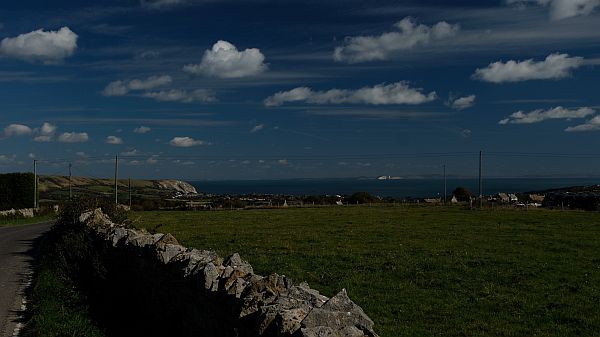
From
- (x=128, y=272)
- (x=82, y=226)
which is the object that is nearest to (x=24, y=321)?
(x=128, y=272)

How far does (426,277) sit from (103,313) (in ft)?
25.9

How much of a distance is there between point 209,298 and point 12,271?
12.1 m

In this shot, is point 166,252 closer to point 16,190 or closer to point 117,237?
point 117,237

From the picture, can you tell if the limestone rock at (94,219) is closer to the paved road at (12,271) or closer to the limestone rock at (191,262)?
the paved road at (12,271)

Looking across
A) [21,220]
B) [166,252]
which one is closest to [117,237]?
[166,252]

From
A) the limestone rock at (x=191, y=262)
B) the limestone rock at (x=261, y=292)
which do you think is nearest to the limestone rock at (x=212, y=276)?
the limestone rock at (x=191, y=262)

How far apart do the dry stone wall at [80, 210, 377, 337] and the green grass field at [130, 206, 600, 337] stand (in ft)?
10.8

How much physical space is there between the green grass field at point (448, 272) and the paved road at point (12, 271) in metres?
5.91

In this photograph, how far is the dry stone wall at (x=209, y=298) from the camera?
584 cm

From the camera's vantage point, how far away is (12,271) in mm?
17500

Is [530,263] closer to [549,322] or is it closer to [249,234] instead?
[549,322]

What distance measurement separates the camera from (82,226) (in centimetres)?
1947

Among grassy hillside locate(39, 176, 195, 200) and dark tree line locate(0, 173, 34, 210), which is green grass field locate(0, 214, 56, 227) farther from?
grassy hillside locate(39, 176, 195, 200)

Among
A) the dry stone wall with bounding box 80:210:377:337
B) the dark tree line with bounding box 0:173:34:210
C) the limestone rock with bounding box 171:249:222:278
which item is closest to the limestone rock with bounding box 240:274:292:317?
the dry stone wall with bounding box 80:210:377:337
